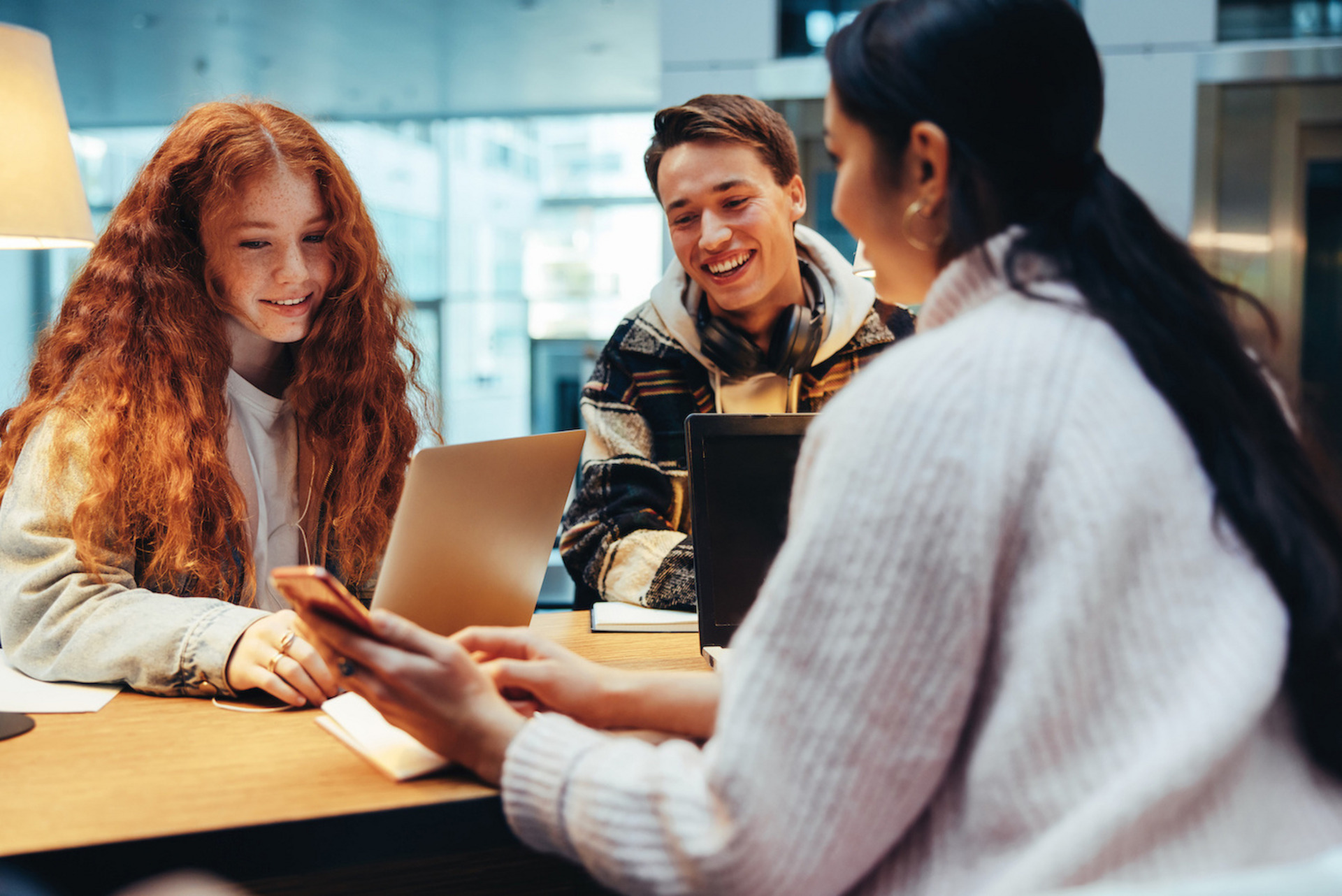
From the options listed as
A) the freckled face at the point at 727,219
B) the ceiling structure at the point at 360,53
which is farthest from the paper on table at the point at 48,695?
the ceiling structure at the point at 360,53

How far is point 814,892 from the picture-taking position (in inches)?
27.4

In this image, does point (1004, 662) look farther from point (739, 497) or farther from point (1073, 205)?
point (739, 497)

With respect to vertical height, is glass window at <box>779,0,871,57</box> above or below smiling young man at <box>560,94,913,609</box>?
above

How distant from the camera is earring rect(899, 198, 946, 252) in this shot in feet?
2.78

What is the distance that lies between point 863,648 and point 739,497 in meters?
0.67

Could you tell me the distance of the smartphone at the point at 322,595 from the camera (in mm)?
850

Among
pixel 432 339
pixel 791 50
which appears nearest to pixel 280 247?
pixel 791 50

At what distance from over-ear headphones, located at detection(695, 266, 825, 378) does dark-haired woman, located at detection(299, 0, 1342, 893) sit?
1164mm

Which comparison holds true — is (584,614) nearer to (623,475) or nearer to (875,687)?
(623,475)

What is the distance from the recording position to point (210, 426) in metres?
1.52

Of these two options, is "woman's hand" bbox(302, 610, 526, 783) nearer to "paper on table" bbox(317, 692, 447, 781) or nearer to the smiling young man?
"paper on table" bbox(317, 692, 447, 781)

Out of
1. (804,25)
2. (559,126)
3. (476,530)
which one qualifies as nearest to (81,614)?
(476,530)

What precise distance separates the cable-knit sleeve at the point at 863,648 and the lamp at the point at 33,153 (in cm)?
158

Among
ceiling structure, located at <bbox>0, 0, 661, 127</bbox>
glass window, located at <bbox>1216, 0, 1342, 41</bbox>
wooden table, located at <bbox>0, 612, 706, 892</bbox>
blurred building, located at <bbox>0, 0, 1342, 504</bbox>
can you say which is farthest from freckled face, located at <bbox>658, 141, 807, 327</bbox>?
ceiling structure, located at <bbox>0, 0, 661, 127</bbox>
